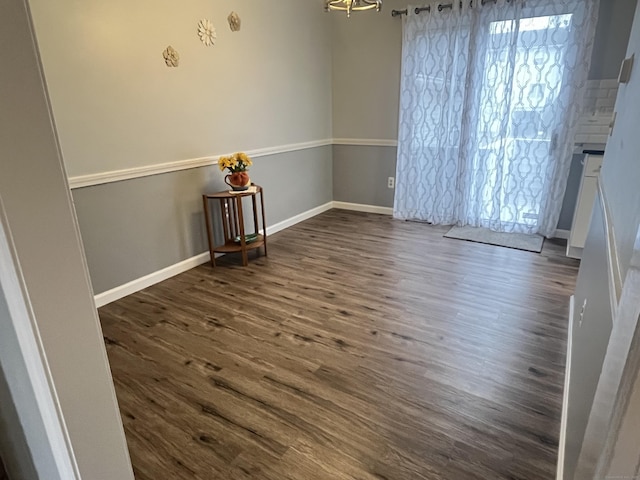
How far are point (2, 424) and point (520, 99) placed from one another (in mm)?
4146

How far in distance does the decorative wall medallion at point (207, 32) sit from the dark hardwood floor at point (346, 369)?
1801 millimetres

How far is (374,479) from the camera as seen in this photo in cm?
136

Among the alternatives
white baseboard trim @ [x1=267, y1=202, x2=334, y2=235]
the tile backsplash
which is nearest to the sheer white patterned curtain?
the tile backsplash

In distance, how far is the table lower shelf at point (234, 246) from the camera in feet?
10.5

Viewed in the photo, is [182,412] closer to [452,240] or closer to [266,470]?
[266,470]

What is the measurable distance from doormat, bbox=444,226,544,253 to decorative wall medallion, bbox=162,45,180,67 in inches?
114

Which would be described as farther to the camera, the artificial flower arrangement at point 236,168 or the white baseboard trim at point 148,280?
the artificial flower arrangement at point 236,168

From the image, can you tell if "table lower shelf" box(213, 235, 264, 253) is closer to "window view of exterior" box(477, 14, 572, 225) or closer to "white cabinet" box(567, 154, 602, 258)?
"window view of exterior" box(477, 14, 572, 225)

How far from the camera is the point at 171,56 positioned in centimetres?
275

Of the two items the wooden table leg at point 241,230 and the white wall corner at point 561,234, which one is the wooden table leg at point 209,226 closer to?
the wooden table leg at point 241,230

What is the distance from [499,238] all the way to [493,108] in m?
1.27

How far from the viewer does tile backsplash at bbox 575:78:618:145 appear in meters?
3.30

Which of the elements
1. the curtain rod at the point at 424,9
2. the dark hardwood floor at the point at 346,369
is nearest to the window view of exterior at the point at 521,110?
the curtain rod at the point at 424,9

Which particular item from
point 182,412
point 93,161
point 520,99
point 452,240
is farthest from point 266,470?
point 520,99
